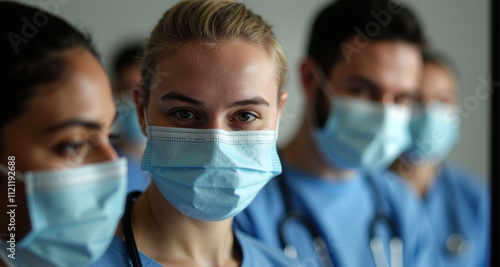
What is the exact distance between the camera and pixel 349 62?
4.00ft

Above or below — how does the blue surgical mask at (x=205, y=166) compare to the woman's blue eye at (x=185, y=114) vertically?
below

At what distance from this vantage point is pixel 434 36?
1871mm

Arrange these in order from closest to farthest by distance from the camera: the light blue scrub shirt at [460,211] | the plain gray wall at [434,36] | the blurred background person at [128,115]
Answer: the plain gray wall at [434,36] < the blurred background person at [128,115] < the light blue scrub shirt at [460,211]

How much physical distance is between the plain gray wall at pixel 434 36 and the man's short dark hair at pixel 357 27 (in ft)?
0.33

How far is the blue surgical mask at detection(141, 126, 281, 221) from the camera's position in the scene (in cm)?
72

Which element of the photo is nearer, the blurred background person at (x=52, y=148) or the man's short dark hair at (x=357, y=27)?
the blurred background person at (x=52, y=148)

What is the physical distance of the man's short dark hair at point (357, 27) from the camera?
1223mm

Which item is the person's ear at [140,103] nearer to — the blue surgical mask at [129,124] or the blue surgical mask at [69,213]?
the blue surgical mask at [69,213]

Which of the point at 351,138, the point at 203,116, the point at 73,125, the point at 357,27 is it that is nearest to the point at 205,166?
the point at 203,116

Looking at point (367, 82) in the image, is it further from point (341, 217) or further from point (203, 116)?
point (203, 116)

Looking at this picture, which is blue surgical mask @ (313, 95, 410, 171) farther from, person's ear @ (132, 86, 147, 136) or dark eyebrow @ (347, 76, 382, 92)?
person's ear @ (132, 86, 147, 136)

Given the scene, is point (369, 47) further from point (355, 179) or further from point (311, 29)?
point (355, 179)

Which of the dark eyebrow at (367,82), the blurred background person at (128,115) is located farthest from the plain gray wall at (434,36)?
the dark eyebrow at (367,82)
